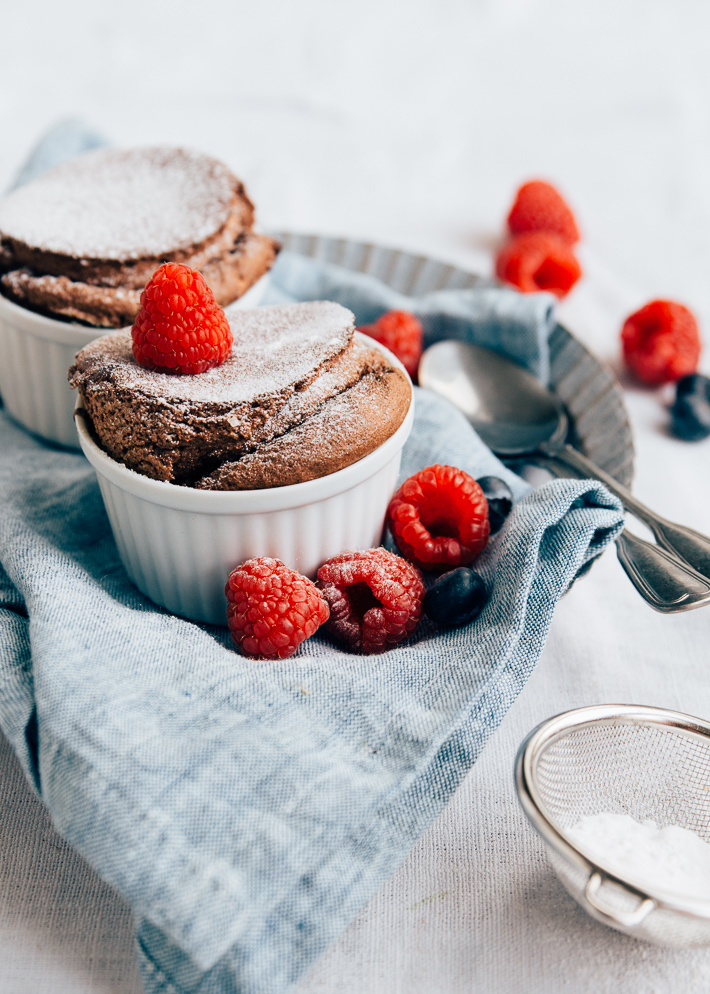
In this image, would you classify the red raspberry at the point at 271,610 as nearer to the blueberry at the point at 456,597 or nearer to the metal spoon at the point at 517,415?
the blueberry at the point at 456,597

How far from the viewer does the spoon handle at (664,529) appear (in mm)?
1381

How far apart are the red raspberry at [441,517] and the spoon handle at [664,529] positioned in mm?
325

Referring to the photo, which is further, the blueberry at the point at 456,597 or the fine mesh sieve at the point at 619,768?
the blueberry at the point at 456,597

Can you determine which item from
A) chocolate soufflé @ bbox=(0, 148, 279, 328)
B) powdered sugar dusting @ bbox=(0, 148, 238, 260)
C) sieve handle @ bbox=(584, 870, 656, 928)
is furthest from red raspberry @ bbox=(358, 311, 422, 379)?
sieve handle @ bbox=(584, 870, 656, 928)

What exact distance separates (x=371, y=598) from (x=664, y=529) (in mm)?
563

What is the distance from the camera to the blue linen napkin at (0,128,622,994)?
36.5 inches

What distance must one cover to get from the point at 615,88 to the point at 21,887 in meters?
4.17

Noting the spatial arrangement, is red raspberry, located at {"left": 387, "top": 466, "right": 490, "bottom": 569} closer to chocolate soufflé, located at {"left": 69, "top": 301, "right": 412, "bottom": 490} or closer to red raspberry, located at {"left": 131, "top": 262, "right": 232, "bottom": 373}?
chocolate soufflé, located at {"left": 69, "top": 301, "right": 412, "bottom": 490}

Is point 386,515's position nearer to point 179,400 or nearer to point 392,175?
point 179,400

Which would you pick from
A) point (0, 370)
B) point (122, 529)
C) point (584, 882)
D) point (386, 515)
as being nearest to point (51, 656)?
point (122, 529)

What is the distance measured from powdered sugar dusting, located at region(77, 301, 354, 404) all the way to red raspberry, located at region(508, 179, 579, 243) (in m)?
1.67

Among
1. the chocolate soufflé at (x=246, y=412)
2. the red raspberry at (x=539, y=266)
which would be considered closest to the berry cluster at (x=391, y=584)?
the chocolate soufflé at (x=246, y=412)

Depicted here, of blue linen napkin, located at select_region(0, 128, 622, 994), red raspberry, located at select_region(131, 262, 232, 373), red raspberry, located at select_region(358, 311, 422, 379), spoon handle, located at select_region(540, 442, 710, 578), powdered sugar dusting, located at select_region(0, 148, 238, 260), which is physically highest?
powdered sugar dusting, located at select_region(0, 148, 238, 260)

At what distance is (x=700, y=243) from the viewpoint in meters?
3.00
